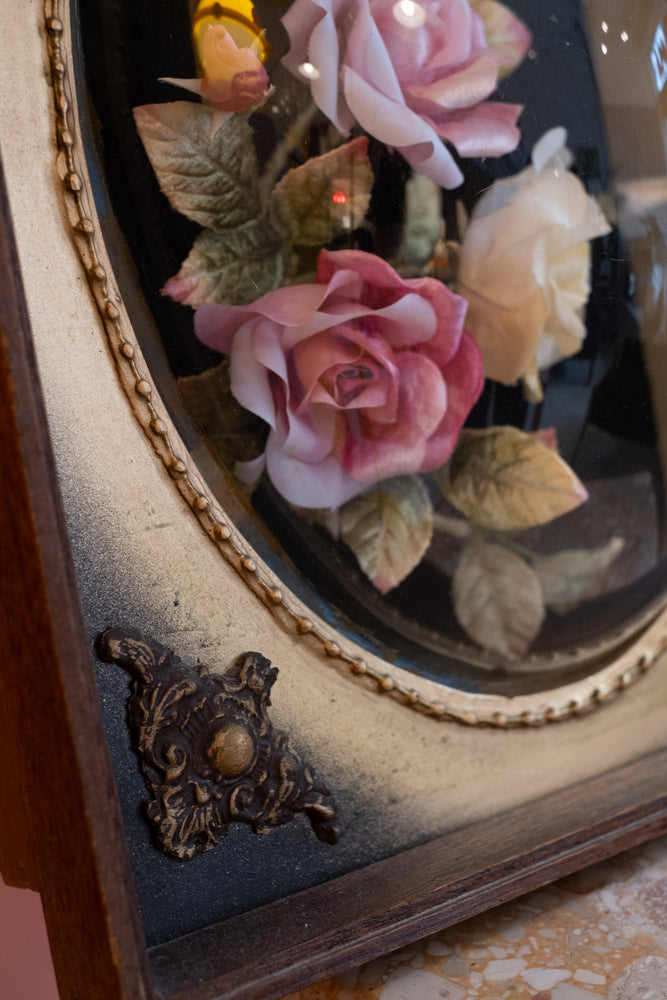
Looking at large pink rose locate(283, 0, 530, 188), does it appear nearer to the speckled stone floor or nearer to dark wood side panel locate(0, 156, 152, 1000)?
dark wood side panel locate(0, 156, 152, 1000)

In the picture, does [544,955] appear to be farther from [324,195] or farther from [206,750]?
[324,195]

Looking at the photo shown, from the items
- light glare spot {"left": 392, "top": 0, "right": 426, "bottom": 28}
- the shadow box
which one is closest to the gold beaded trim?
the shadow box

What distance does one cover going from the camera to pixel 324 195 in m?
0.31

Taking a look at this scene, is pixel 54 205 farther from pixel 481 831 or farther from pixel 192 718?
pixel 481 831

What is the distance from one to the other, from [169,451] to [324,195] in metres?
0.10

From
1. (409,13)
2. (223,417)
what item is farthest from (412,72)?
(223,417)

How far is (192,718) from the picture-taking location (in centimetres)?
29

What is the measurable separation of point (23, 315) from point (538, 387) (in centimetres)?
21

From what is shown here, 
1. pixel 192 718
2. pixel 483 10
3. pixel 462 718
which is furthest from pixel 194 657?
pixel 483 10

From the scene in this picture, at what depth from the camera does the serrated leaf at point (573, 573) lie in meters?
0.38

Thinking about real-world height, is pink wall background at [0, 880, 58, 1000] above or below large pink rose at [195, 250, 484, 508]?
below

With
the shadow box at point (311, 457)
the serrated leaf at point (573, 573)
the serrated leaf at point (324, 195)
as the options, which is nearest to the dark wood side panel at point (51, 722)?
the shadow box at point (311, 457)

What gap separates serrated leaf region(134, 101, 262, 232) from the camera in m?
0.29

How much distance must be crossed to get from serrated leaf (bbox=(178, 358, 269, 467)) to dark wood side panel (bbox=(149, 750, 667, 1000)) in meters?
0.16
